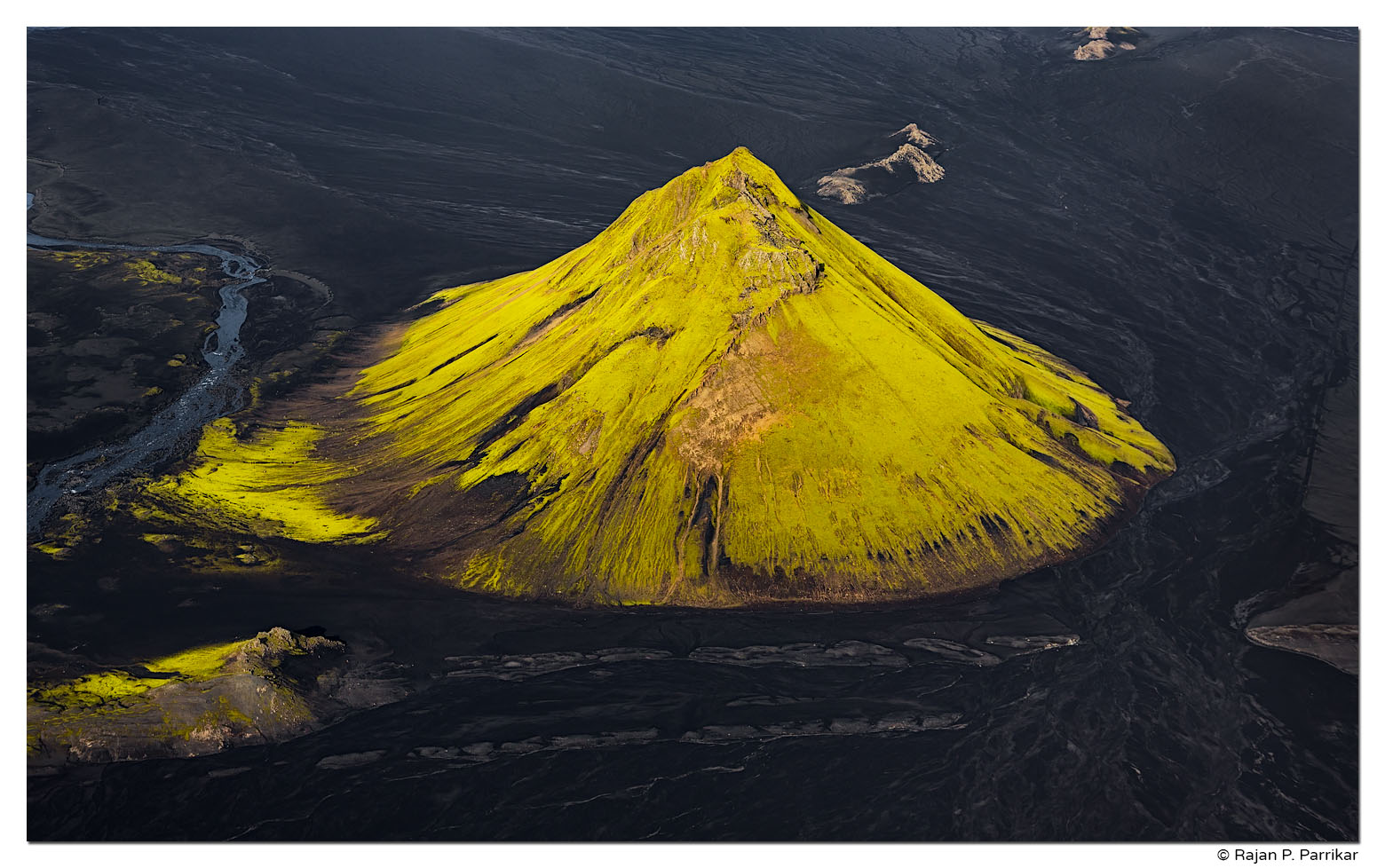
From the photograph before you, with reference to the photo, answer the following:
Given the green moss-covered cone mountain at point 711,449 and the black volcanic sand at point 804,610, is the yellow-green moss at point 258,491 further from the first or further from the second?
the black volcanic sand at point 804,610

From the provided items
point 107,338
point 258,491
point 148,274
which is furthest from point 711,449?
point 148,274

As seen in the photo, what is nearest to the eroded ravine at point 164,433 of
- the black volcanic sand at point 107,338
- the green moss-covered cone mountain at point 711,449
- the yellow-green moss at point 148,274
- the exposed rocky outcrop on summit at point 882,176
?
the black volcanic sand at point 107,338

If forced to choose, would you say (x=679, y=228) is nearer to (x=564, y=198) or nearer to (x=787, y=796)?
(x=787, y=796)

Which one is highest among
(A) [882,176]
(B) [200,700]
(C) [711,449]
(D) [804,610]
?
(A) [882,176]

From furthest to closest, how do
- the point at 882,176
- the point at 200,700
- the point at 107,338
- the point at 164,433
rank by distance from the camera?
the point at 882,176
the point at 107,338
the point at 164,433
the point at 200,700

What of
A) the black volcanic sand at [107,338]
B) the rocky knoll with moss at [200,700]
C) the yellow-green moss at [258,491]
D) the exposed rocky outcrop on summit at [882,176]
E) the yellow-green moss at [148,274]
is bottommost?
the rocky knoll with moss at [200,700]

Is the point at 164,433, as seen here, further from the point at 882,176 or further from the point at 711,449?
the point at 882,176

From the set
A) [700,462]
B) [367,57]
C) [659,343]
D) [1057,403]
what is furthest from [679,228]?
[367,57]
